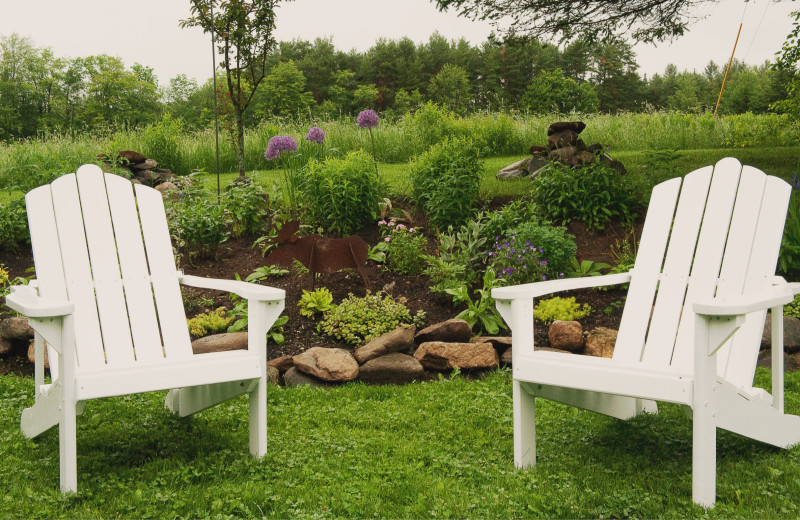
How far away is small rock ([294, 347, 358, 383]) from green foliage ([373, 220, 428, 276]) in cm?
117

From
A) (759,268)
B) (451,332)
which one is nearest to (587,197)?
(451,332)

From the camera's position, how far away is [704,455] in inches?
84.7

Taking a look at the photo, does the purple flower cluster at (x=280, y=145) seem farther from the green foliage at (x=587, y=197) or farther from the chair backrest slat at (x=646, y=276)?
the chair backrest slat at (x=646, y=276)

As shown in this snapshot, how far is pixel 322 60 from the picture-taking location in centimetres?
3155

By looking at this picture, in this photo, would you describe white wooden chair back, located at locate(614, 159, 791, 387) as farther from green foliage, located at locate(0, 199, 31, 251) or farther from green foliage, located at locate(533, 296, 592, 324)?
green foliage, located at locate(0, 199, 31, 251)

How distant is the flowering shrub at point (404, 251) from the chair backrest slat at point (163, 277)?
199 cm

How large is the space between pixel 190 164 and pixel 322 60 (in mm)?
23626

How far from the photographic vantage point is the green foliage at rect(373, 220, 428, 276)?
4.76 metres

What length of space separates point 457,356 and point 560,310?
83 centimetres

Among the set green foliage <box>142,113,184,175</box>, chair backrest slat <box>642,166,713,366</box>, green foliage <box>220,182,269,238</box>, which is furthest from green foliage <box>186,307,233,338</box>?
green foliage <box>142,113,184,175</box>

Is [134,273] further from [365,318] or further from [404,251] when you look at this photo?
[404,251]

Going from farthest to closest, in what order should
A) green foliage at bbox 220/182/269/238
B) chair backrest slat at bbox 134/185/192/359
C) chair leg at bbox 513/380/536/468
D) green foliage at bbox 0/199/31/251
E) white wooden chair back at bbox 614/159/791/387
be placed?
green foliage at bbox 220/182/269/238 < green foliage at bbox 0/199/31/251 < chair backrest slat at bbox 134/185/192/359 < white wooden chair back at bbox 614/159/791/387 < chair leg at bbox 513/380/536/468

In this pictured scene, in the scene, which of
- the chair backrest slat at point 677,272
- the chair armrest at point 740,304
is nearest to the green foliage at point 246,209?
the chair backrest slat at point 677,272

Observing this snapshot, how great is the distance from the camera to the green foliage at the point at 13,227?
17.3 feet
